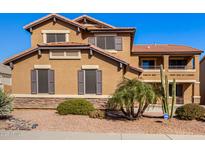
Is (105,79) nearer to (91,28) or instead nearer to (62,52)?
(62,52)

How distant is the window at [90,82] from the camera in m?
15.8

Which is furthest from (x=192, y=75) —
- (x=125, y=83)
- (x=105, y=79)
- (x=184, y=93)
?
(x=125, y=83)

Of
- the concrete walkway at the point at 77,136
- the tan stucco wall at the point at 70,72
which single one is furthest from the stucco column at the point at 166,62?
the concrete walkway at the point at 77,136

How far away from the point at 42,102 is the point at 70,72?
3004mm

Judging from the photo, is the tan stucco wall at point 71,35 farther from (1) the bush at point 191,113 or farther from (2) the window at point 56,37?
(1) the bush at point 191,113

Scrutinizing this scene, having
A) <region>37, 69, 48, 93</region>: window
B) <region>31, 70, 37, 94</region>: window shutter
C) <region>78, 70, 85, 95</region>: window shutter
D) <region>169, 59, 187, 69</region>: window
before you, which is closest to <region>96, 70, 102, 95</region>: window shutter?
<region>78, 70, 85, 95</region>: window shutter

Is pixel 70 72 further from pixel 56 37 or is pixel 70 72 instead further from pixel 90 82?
A: pixel 56 37

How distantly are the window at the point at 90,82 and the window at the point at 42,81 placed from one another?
2967 mm

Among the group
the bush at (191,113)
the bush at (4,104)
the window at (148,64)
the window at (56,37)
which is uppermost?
the window at (56,37)

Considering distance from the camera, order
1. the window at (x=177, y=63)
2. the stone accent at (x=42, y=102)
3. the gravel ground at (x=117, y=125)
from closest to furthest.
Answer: the gravel ground at (x=117, y=125) → the stone accent at (x=42, y=102) → the window at (x=177, y=63)

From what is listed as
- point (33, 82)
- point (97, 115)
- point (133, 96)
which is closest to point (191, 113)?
point (133, 96)

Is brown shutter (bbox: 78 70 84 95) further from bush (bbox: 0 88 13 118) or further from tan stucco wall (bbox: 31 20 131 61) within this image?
bush (bbox: 0 88 13 118)

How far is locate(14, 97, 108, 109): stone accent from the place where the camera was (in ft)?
51.3

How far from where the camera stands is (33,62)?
16.0 meters
